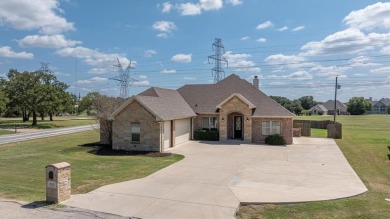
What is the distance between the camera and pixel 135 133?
77.4 ft

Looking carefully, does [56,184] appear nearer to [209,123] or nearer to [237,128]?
[209,123]

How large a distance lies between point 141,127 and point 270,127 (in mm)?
11843

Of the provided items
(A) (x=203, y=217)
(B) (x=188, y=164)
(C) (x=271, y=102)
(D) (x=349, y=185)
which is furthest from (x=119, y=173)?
(C) (x=271, y=102)

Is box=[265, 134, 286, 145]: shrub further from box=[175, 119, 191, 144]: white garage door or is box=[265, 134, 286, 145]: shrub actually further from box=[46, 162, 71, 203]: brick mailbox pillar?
box=[46, 162, 71, 203]: brick mailbox pillar

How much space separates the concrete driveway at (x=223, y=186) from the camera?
10133 millimetres

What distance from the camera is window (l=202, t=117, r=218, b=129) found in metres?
30.8

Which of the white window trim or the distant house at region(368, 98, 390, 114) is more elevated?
the distant house at region(368, 98, 390, 114)

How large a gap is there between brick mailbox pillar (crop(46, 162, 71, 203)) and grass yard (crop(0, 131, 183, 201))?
0.82m

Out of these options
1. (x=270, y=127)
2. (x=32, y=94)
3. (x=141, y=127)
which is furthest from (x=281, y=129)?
(x=32, y=94)

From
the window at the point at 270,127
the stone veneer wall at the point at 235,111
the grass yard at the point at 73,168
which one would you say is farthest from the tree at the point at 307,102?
the grass yard at the point at 73,168

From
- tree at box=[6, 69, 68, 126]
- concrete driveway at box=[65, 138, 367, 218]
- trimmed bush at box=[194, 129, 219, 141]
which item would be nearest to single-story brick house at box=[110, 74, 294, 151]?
trimmed bush at box=[194, 129, 219, 141]

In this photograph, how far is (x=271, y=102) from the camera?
97.6ft

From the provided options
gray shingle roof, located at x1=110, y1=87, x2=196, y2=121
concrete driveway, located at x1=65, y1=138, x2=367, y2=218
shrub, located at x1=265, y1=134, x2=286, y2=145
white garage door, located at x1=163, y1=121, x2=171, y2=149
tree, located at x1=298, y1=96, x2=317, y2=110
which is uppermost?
tree, located at x1=298, y1=96, x2=317, y2=110

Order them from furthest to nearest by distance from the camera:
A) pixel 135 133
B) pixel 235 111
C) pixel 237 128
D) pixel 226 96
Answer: pixel 226 96 < pixel 237 128 < pixel 235 111 < pixel 135 133
